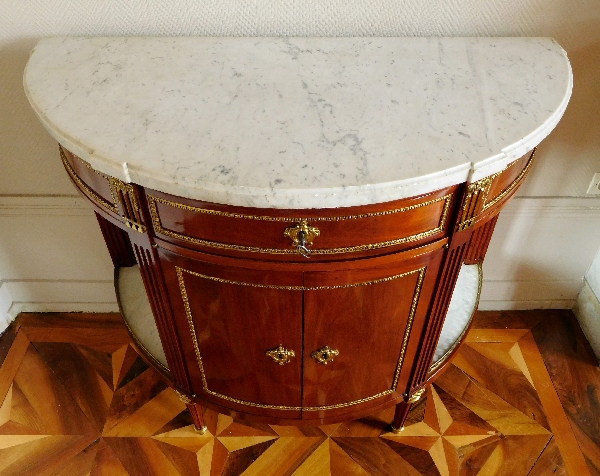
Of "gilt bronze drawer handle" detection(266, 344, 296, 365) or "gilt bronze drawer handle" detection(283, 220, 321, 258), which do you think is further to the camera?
"gilt bronze drawer handle" detection(266, 344, 296, 365)

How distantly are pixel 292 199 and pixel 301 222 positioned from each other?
0.05m

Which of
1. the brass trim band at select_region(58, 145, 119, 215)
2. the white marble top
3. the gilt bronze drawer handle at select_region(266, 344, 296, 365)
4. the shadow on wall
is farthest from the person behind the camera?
the shadow on wall

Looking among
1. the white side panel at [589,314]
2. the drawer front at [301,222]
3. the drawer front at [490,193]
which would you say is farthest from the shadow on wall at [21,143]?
the white side panel at [589,314]

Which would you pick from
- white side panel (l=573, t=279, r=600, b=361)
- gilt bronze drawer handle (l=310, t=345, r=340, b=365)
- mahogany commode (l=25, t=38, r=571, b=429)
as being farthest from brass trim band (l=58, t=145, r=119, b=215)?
white side panel (l=573, t=279, r=600, b=361)

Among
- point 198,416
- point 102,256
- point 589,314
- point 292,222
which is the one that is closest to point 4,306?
point 102,256

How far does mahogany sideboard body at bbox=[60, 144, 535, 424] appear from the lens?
59 centimetres

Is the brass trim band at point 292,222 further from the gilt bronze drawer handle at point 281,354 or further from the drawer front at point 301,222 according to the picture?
the gilt bronze drawer handle at point 281,354

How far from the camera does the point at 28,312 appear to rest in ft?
4.11

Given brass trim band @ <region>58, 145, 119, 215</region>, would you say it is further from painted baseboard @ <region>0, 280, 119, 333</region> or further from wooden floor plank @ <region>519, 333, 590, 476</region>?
wooden floor plank @ <region>519, 333, 590, 476</region>

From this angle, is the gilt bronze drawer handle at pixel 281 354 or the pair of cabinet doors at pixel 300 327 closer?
the pair of cabinet doors at pixel 300 327

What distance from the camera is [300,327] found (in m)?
0.72

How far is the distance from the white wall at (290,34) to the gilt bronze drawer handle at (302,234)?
1.28ft

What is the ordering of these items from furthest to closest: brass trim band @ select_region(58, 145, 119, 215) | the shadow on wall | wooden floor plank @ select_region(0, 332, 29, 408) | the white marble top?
1. wooden floor plank @ select_region(0, 332, 29, 408)
2. the shadow on wall
3. brass trim band @ select_region(58, 145, 119, 215)
4. the white marble top

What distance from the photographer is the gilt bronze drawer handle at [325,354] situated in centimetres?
76
